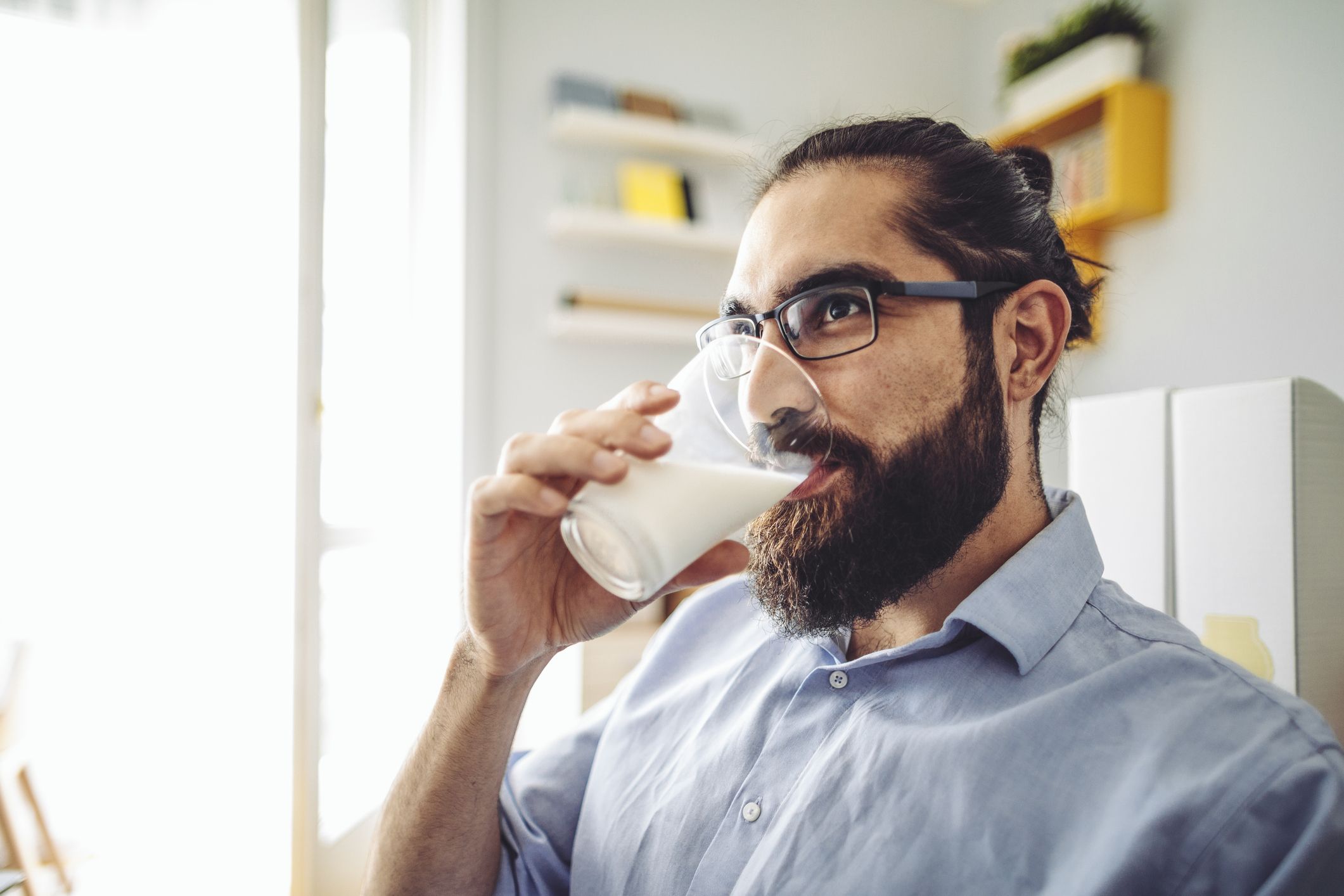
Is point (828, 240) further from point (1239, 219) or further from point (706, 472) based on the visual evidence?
point (1239, 219)

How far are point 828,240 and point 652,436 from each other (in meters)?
0.43

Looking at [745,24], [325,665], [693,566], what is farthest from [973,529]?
[745,24]

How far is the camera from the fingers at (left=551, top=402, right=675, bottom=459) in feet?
2.26

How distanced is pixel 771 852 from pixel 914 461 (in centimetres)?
43

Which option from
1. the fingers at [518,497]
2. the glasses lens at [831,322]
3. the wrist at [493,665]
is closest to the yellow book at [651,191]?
the glasses lens at [831,322]

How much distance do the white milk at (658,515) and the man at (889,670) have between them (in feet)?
0.08

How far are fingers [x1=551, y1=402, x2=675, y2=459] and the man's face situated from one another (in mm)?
278

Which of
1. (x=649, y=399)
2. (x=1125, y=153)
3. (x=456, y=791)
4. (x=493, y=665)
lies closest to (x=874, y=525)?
(x=649, y=399)

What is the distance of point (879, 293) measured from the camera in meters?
0.96

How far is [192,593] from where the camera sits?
4.56 feet

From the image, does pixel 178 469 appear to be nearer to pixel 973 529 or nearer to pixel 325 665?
pixel 325 665

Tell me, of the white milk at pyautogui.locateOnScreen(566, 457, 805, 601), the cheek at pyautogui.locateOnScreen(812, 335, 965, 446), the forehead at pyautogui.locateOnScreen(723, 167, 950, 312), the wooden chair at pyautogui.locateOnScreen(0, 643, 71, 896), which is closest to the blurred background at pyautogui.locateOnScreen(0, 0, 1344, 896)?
the wooden chair at pyautogui.locateOnScreen(0, 643, 71, 896)

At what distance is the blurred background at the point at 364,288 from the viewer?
120 centimetres

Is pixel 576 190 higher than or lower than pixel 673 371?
higher
